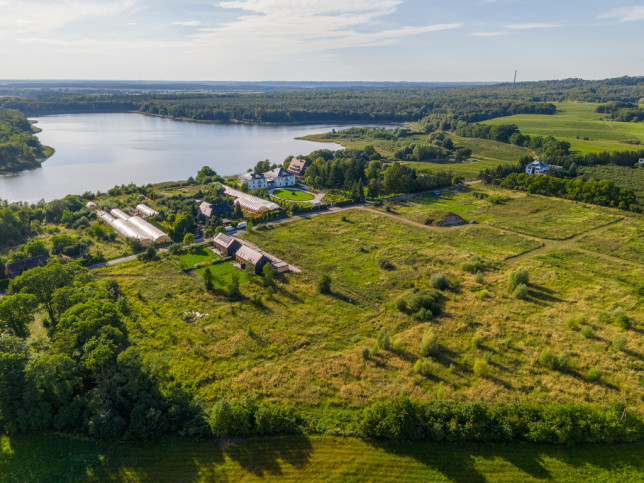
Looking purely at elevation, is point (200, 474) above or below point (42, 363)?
below

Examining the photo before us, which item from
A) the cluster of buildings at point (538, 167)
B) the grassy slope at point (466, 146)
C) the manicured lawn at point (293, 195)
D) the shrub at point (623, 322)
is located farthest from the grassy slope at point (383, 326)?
the grassy slope at point (466, 146)

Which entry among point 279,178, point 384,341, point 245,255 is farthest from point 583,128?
point 384,341

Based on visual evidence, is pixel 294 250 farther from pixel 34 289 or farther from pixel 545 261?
pixel 545 261

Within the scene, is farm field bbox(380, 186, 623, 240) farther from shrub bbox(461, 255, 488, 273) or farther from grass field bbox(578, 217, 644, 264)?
shrub bbox(461, 255, 488, 273)

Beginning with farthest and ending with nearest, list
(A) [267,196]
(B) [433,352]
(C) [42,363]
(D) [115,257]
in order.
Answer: (A) [267,196]
(D) [115,257]
(B) [433,352]
(C) [42,363]

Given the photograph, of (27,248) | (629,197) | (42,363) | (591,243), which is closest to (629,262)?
(591,243)

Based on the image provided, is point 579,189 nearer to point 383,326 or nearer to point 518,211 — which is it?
point 518,211

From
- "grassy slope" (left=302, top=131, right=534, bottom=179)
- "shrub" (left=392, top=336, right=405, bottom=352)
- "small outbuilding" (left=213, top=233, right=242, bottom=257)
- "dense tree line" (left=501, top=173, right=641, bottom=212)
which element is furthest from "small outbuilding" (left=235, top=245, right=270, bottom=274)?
"grassy slope" (left=302, top=131, right=534, bottom=179)
